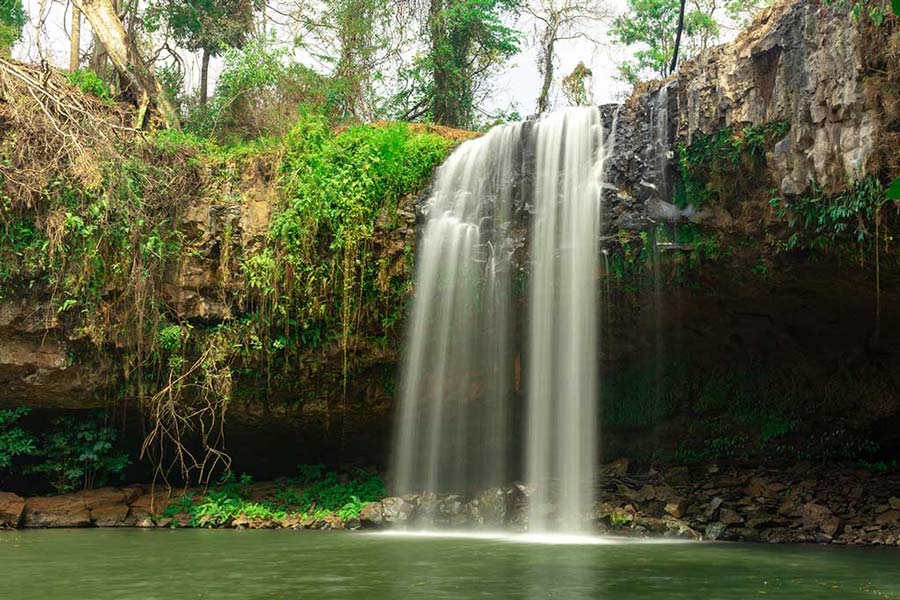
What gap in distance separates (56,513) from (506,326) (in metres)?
7.02

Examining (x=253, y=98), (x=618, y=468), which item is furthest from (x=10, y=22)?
(x=618, y=468)

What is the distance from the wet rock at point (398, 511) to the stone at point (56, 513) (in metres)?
4.27

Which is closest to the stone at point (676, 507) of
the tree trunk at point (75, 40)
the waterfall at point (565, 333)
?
the waterfall at point (565, 333)

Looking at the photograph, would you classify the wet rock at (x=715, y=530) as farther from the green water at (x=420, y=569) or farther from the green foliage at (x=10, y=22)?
the green foliage at (x=10, y=22)

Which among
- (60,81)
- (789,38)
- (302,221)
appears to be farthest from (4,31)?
(789,38)

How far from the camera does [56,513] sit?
11.5 m

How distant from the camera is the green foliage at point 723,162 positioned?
383 inches

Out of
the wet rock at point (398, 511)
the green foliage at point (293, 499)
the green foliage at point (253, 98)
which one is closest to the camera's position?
the wet rock at point (398, 511)

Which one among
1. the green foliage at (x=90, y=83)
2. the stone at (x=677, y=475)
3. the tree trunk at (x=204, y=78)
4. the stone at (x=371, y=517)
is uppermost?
the tree trunk at (x=204, y=78)

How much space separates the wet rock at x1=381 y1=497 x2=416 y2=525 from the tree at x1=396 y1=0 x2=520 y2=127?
11861 millimetres

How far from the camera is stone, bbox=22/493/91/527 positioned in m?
11.3

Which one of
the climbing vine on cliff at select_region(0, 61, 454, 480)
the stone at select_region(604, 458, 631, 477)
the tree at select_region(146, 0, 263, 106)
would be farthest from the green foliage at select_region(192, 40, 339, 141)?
the stone at select_region(604, 458, 631, 477)

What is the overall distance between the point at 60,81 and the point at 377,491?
854 centimetres

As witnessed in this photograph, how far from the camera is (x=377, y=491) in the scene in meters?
13.2
